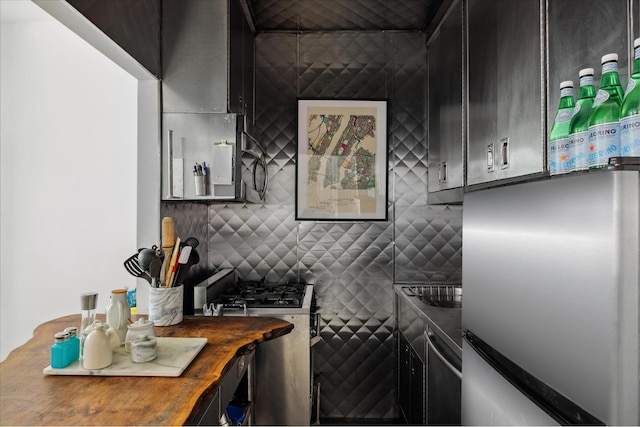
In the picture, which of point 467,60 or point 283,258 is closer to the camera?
point 467,60

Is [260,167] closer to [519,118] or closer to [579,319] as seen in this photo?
[519,118]

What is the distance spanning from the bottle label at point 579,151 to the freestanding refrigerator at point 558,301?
10.0 inches

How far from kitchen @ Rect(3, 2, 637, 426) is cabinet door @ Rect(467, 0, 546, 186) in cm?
93

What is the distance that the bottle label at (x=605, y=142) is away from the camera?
89 centimetres

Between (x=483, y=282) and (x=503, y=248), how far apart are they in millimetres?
141

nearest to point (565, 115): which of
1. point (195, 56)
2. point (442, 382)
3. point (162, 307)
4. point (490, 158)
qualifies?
point (490, 158)

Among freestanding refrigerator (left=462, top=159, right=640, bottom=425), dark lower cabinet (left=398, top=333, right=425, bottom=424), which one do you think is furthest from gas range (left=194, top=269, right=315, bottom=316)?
freestanding refrigerator (left=462, top=159, right=640, bottom=425)

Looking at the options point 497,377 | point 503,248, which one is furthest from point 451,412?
point 503,248

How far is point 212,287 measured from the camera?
2439 mm

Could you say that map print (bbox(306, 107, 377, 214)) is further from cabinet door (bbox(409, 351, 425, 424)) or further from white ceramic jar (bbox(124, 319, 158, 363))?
white ceramic jar (bbox(124, 319, 158, 363))

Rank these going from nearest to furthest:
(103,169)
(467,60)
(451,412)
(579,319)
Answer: (579,319)
(451,412)
(467,60)
(103,169)

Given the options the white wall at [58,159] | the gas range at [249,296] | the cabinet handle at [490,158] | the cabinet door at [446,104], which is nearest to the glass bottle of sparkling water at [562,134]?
the cabinet handle at [490,158]

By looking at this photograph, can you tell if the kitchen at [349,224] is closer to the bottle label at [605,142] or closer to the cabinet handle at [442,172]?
the cabinet handle at [442,172]

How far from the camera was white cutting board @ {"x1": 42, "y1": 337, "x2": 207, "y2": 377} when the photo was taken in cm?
113
